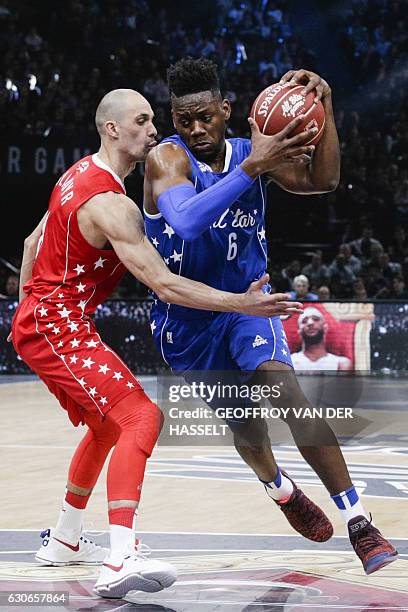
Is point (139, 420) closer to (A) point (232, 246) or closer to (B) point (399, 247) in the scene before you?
(A) point (232, 246)

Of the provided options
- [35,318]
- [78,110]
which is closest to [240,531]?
[35,318]

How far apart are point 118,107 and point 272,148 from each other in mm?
672

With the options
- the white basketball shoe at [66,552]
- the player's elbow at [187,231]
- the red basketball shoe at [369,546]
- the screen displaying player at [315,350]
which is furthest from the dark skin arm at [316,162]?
the screen displaying player at [315,350]

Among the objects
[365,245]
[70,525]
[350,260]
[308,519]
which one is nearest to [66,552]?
[70,525]

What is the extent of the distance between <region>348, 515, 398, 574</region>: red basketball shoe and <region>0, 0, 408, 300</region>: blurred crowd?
9.90 metres

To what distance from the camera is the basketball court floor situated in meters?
3.63

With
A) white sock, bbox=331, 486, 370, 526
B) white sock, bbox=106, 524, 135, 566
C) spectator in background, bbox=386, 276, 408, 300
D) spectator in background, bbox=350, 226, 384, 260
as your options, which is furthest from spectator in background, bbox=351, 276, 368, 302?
white sock, bbox=106, 524, 135, 566

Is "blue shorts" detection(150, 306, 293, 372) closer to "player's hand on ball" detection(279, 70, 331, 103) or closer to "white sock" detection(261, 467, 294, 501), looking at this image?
"white sock" detection(261, 467, 294, 501)

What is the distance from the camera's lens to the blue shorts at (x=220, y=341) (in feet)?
13.5

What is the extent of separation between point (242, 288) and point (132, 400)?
73cm

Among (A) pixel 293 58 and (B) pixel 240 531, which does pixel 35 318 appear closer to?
(B) pixel 240 531

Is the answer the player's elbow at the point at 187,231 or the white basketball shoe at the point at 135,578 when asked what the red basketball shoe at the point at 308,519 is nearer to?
the white basketball shoe at the point at 135,578

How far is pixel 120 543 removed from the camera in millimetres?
3656

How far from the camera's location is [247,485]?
6102 millimetres
